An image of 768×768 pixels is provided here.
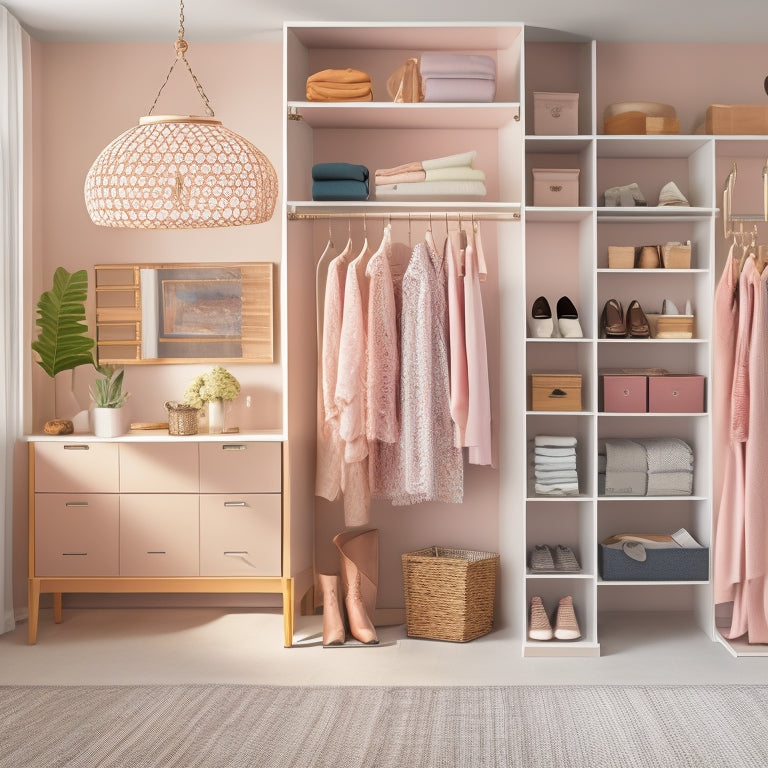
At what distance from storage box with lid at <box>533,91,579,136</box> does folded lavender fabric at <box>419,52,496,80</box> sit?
0.26m

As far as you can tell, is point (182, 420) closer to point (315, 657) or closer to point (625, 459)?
point (315, 657)

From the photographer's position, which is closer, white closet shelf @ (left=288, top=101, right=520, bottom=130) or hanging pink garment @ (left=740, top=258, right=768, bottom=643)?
hanging pink garment @ (left=740, top=258, right=768, bottom=643)

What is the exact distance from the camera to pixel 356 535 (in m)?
4.31

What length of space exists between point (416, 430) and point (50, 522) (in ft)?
5.46

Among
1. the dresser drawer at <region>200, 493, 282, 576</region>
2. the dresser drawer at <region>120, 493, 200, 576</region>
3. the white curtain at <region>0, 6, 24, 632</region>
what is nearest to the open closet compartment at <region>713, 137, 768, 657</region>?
the dresser drawer at <region>200, 493, 282, 576</region>

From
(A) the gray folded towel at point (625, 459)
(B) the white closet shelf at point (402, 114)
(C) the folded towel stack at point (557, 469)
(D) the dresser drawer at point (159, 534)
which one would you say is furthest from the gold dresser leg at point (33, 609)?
(A) the gray folded towel at point (625, 459)

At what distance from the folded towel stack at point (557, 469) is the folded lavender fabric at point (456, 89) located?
1.55 metres

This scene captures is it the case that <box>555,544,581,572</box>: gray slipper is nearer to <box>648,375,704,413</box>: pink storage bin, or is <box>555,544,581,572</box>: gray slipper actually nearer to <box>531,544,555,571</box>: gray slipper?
<box>531,544,555,571</box>: gray slipper

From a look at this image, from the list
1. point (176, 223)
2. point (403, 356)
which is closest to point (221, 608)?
point (403, 356)

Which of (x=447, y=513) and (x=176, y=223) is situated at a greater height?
(x=176, y=223)

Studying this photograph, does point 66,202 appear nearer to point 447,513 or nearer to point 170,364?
point 170,364

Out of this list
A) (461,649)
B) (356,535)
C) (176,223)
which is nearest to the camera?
(176,223)

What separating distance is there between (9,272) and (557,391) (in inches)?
98.6

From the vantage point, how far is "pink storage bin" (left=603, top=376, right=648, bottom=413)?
13.1 feet
